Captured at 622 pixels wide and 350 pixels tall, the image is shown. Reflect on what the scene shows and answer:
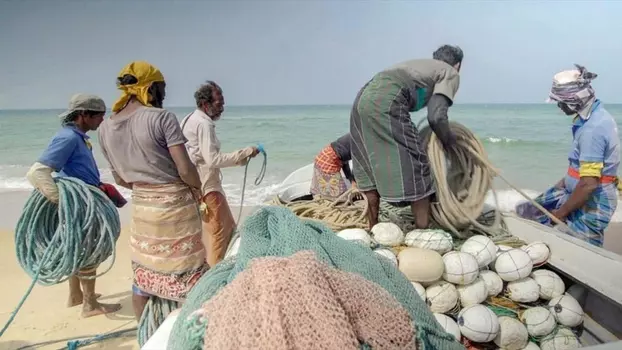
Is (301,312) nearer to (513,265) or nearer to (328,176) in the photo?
(513,265)

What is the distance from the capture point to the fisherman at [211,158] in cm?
387

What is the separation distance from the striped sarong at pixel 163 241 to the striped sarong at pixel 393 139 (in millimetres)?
1257

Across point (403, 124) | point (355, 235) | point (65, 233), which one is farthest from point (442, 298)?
point (65, 233)

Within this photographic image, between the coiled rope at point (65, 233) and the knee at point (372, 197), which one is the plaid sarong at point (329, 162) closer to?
the knee at point (372, 197)

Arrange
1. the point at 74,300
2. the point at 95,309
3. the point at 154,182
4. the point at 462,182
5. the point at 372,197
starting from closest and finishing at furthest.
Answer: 1. the point at 154,182
2. the point at 372,197
3. the point at 462,182
4. the point at 95,309
5. the point at 74,300

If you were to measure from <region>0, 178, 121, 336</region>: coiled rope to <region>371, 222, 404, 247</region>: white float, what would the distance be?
1925 mm

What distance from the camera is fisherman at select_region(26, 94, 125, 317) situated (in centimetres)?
333

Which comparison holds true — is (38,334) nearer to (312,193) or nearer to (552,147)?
(312,193)

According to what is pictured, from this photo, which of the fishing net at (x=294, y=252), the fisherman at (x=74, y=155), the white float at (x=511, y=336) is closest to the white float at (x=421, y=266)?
the white float at (x=511, y=336)

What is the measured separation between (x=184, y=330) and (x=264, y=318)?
267mm

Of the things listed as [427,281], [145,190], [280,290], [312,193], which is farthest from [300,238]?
[312,193]

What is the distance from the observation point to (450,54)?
3168 millimetres

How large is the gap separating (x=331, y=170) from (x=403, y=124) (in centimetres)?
115

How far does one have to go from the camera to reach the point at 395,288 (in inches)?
52.4
